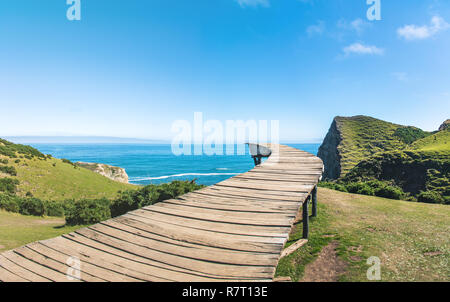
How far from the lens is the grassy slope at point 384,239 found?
640 cm

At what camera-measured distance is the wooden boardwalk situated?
96.9 inches

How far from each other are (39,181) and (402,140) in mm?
76735

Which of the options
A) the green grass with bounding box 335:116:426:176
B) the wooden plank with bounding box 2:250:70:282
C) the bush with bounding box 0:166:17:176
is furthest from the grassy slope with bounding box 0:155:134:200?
the green grass with bounding box 335:116:426:176

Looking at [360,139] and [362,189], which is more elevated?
[360,139]

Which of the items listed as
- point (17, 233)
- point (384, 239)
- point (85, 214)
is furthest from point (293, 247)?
point (17, 233)

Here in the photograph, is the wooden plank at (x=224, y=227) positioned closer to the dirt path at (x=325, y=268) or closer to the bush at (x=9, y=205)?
the dirt path at (x=325, y=268)

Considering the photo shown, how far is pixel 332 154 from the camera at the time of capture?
59688mm

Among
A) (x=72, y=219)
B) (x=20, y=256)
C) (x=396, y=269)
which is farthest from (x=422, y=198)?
(x=72, y=219)

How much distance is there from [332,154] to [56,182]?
5914 cm

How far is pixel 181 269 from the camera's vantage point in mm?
2561

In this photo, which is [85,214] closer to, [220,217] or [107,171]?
[220,217]

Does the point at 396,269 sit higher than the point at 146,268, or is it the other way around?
the point at 146,268

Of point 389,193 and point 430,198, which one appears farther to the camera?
point 389,193
